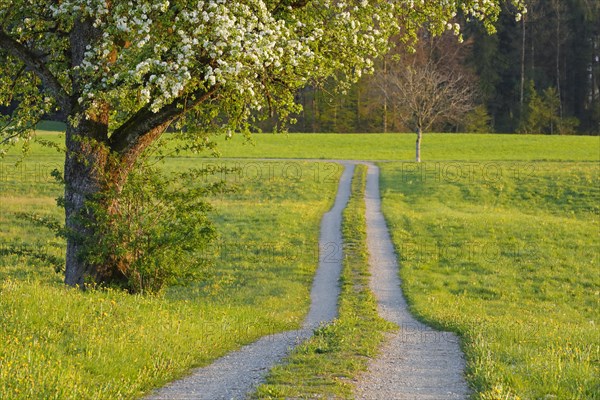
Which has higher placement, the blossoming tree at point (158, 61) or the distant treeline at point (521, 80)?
the distant treeline at point (521, 80)

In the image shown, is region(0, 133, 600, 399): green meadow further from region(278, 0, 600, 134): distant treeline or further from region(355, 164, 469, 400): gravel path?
region(278, 0, 600, 134): distant treeline

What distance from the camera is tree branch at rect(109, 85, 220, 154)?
14953 millimetres

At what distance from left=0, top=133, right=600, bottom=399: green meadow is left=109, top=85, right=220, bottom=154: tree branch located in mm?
1882

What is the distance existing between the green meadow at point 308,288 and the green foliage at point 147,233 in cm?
112

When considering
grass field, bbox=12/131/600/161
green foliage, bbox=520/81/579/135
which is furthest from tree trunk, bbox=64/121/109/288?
green foliage, bbox=520/81/579/135

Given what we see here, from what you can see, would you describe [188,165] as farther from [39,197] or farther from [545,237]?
[545,237]

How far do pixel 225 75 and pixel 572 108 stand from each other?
100924mm

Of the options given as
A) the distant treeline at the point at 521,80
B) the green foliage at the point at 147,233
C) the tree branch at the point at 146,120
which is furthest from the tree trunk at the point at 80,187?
the distant treeline at the point at 521,80

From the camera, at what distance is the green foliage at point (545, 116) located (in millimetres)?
96125

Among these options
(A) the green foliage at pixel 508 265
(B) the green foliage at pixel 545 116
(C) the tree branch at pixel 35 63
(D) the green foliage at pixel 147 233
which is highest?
(B) the green foliage at pixel 545 116

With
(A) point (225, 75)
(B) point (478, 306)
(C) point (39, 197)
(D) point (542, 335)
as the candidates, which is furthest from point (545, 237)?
(C) point (39, 197)

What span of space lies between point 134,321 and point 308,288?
430 inches

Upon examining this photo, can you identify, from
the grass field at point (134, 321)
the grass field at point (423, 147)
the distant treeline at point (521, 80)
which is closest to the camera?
the grass field at point (134, 321)

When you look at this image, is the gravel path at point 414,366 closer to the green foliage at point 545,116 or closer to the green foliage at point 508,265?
the green foliage at point 508,265
